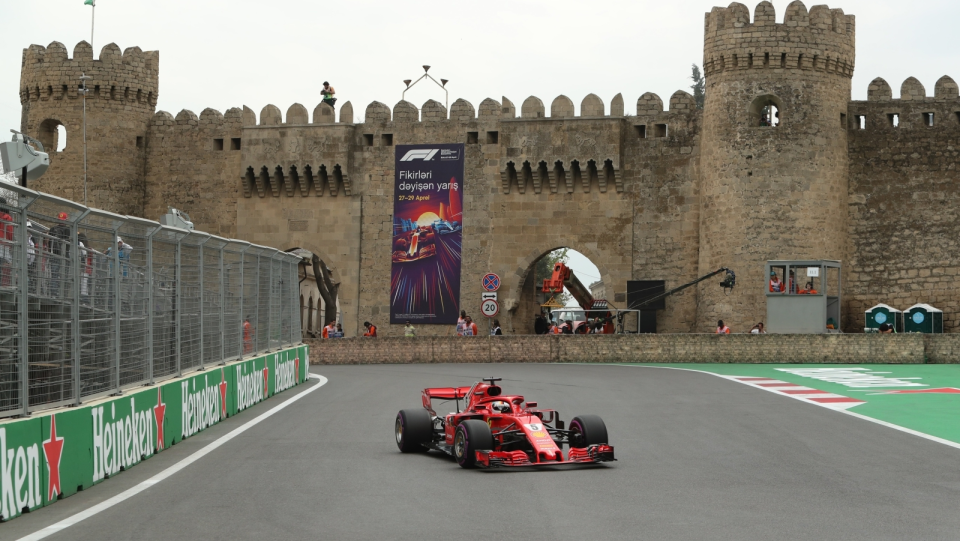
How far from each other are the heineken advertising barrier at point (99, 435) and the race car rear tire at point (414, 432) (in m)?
2.32

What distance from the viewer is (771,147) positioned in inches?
1366

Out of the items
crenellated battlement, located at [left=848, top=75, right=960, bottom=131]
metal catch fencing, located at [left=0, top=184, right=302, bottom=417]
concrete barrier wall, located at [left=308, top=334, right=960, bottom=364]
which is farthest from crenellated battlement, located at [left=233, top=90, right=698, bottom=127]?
metal catch fencing, located at [left=0, top=184, right=302, bottom=417]

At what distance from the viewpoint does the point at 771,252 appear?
34.5m

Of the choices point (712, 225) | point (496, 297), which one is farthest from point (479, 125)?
point (712, 225)

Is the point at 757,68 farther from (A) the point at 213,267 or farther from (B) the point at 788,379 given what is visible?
(A) the point at 213,267

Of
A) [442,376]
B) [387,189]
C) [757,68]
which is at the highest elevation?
[757,68]

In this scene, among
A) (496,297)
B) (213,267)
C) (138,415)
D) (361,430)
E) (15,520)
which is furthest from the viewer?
(496,297)

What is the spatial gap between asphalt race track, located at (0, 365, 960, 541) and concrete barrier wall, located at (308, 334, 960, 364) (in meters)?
13.4

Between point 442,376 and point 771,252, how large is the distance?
14.2m

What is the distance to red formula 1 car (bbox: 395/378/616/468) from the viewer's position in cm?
1009

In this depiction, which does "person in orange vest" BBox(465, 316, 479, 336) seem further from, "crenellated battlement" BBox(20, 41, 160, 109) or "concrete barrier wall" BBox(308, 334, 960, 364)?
"crenellated battlement" BBox(20, 41, 160, 109)

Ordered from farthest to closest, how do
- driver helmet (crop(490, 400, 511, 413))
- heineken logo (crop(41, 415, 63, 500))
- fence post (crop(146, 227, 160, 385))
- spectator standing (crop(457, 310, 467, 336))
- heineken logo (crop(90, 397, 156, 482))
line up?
1. spectator standing (crop(457, 310, 467, 336))
2. fence post (crop(146, 227, 160, 385))
3. driver helmet (crop(490, 400, 511, 413))
4. heineken logo (crop(90, 397, 156, 482))
5. heineken logo (crop(41, 415, 63, 500))

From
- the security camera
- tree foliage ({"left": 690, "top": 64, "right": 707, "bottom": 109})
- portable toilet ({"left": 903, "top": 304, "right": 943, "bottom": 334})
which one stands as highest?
tree foliage ({"left": 690, "top": 64, "right": 707, "bottom": 109})

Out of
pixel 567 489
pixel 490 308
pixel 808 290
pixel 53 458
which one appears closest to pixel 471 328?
pixel 490 308
